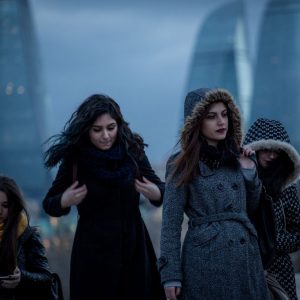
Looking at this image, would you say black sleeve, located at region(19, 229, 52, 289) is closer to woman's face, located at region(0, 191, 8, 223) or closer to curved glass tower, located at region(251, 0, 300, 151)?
woman's face, located at region(0, 191, 8, 223)

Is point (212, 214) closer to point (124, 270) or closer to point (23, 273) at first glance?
point (124, 270)

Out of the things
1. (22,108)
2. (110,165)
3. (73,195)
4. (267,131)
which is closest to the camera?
(73,195)

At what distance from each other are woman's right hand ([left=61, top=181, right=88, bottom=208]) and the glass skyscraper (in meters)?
91.8

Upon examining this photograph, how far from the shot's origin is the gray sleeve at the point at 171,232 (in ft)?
13.7

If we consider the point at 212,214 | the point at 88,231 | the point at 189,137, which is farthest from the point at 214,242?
the point at 88,231

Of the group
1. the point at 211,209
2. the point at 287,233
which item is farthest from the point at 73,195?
the point at 287,233

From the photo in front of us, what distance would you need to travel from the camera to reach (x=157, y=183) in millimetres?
4848

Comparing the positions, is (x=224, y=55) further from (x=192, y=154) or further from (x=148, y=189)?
(x=192, y=154)

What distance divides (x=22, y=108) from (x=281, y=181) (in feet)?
326

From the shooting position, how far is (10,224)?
4895mm

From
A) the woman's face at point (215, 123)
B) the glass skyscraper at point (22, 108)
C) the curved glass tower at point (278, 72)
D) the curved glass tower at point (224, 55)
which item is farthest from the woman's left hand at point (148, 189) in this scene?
the curved glass tower at point (278, 72)

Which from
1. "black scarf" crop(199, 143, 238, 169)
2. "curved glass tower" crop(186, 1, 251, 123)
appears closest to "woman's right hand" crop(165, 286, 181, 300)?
"black scarf" crop(199, 143, 238, 169)

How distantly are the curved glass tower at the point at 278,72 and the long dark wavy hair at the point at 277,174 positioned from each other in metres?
102

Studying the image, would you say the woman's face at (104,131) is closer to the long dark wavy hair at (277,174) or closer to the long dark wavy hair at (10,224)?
the long dark wavy hair at (10,224)
